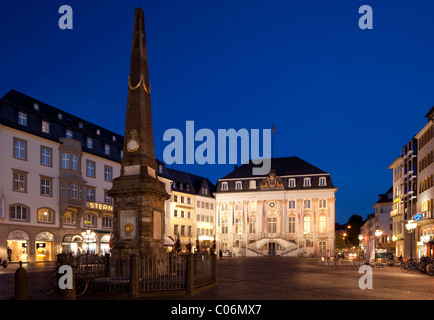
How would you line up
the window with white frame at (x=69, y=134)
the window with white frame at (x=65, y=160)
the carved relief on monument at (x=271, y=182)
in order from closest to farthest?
the window with white frame at (x=65, y=160) < the window with white frame at (x=69, y=134) < the carved relief on monument at (x=271, y=182)

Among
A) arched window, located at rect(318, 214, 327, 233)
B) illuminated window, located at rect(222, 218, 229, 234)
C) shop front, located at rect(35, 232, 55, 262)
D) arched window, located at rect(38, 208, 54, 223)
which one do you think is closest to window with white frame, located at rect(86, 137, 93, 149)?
arched window, located at rect(38, 208, 54, 223)

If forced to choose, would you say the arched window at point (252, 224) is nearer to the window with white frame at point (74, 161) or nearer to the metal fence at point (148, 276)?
the window with white frame at point (74, 161)

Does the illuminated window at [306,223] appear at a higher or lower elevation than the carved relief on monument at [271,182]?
lower

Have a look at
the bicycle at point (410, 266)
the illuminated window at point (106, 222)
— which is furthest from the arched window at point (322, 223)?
the bicycle at point (410, 266)

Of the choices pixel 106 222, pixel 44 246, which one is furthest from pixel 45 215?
pixel 106 222

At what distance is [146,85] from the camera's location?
792 inches

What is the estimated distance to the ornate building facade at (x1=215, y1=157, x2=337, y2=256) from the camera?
280ft

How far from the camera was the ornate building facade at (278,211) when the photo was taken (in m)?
85.4

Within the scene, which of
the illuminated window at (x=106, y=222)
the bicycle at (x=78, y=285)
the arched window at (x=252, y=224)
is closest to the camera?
the bicycle at (x=78, y=285)

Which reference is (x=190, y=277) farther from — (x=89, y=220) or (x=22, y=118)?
(x=89, y=220)

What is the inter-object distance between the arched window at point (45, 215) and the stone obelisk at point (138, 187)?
97.4ft

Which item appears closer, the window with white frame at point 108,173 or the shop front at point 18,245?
the shop front at point 18,245
